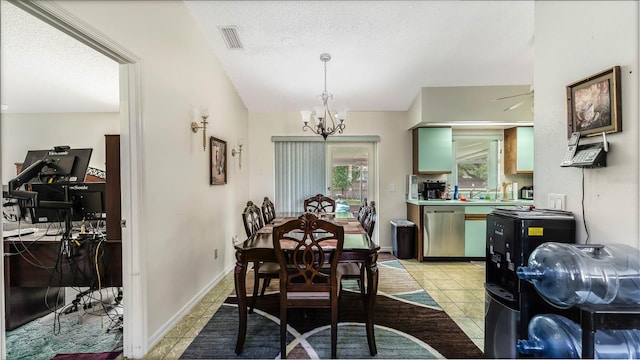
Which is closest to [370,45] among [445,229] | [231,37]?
[231,37]

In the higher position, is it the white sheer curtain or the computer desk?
the white sheer curtain

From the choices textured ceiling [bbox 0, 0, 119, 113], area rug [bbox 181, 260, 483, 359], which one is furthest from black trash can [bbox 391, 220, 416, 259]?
textured ceiling [bbox 0, 0, 119, 113]

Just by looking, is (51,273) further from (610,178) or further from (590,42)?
(590,42)

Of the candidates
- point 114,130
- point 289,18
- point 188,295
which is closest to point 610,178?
point 289,18

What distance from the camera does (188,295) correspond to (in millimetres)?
2527

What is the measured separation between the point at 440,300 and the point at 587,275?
185 centimetres

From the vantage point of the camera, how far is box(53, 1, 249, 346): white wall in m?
1.89

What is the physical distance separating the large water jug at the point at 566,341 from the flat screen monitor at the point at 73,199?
2915 mm

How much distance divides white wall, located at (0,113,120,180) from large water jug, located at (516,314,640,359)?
5404 millimetres

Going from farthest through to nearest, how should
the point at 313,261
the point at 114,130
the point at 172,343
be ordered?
the point at 114,130 < the point at 172,343 < the point at 313,261

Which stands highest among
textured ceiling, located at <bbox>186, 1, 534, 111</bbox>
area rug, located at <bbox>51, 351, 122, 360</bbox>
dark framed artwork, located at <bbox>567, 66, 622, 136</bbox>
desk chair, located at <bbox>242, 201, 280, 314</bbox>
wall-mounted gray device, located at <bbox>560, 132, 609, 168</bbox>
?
textured ceiling, located at <bbox>186, 1, 534, 111</bbox>

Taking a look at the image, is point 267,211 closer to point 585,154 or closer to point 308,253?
point 308,253

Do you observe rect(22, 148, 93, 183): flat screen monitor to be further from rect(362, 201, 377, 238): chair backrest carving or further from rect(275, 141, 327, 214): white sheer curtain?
rect(275, 141, 327, 214): white sheer curtain

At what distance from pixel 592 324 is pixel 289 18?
9.88 feet
